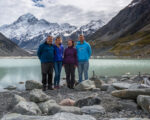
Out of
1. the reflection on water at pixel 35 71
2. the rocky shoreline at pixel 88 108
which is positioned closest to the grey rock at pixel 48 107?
the rocky shoreline at pixel 88 108

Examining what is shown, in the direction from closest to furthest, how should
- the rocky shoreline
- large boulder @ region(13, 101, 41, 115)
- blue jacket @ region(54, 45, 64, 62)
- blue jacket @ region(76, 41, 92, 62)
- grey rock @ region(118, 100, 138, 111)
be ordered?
the rocky shoreline < large boulder @ region(13, 101, 41, 115) < grey rock @ region(118, 100, 138, 111) < blue jacket @ region(54, 45, 64, 62) < blue jacket @ region(76, 41, 92, 62)

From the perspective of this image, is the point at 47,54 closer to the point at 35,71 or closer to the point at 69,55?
the point at 69,55

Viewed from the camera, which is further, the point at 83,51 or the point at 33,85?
the point at 33,85

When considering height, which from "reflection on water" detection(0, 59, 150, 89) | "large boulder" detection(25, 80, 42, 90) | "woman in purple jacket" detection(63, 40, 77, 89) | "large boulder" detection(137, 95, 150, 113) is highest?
"woman in purple jacket" detection(63, 40, 77, 89)

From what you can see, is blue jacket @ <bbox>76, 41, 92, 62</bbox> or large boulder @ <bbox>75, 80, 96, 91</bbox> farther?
blue jacket @ <bbox>76, 41, 92, 62</bbox>

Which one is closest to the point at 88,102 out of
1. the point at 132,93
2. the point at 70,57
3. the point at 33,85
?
the point at 132,93

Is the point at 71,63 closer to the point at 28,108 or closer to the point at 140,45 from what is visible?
the point at 28,108

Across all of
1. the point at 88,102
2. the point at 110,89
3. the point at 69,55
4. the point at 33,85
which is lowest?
the point at 33,85

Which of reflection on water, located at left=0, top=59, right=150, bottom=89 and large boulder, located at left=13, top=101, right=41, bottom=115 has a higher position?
large boulder, located at left=13, top=101, right=41, bottom=115

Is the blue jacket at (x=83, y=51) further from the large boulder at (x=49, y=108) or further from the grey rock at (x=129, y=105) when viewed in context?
the grey rock at (x=129, y=105)

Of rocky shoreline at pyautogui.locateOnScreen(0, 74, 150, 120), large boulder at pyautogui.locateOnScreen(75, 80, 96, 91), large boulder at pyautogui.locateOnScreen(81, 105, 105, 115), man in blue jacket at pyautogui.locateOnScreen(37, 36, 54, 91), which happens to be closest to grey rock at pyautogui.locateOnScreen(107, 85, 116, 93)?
large boulder at pyautogui.locateOnScreen(75, 80, 96, 91)

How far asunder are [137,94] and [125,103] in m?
0.67

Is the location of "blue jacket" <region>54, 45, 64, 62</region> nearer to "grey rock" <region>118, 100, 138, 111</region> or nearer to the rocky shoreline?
the rocky shoreline

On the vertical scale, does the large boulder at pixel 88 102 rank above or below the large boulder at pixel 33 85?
above
